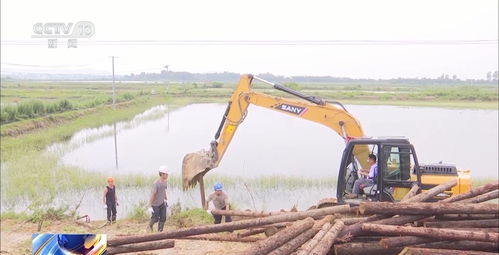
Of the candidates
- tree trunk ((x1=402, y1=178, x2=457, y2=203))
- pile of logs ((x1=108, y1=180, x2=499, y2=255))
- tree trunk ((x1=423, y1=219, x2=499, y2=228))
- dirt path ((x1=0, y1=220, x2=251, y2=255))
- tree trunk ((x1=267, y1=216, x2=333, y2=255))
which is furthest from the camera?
dirt path ((x1=0, y1=220, x2=251, y2=255))

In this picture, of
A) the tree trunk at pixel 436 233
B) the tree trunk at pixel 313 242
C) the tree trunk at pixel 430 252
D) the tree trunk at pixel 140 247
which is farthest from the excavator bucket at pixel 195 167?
the tree trunk at pixel 430 252

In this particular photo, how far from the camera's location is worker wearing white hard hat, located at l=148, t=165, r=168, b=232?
32.1 ft

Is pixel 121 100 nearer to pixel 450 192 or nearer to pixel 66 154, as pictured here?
pixel 66 154

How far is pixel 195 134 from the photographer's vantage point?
2559cm

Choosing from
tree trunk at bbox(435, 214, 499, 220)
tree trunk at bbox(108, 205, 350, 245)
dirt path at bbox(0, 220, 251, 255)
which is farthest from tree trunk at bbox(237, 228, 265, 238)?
tree trunk at bbox(435, 214, 499, 220)

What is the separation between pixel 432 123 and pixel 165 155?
15957 mm

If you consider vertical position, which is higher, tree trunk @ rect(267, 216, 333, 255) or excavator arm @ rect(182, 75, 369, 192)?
excavator arm @ rect(182, 75, 369, 192)

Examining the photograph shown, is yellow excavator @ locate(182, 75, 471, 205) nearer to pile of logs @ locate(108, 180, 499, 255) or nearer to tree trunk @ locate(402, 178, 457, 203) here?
tree trunk @ locate(402, 178, 457, 203)

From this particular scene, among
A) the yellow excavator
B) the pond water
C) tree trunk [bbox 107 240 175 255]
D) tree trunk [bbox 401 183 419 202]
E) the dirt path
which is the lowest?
the dirt path

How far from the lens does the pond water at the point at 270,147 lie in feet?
48.0

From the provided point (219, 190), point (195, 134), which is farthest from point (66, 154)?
point (219, 190)

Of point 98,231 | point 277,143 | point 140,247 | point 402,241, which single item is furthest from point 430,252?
point 277,143

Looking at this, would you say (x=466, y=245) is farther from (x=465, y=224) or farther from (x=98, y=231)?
(x=98, y=231)

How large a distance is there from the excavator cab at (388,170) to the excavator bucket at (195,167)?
313 centimetres
